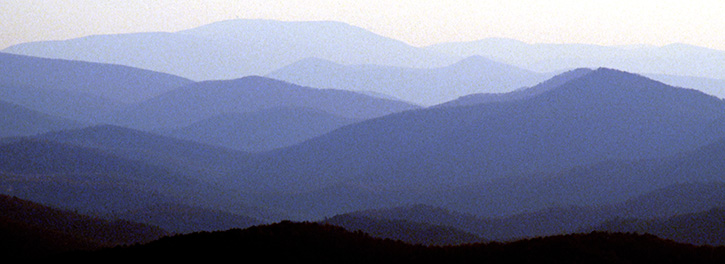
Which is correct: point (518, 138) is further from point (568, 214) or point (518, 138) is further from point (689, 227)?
point (689, 227)

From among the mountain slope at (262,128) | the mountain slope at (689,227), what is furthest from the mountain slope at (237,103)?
the mountain slope at (689,227)

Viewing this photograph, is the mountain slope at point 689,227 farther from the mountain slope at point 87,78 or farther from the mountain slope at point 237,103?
the mountain slope at point 87,78

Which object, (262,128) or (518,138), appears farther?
(262,128)

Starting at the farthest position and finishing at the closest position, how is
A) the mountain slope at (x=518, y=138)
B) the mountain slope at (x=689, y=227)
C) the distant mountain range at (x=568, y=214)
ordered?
the mountain slope at (x=518, y=138), the distant mountain range at (x=568, y=214), the mountain slope at (x=689, y=227)

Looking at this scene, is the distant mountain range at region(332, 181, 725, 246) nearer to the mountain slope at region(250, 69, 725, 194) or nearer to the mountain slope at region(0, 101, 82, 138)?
the mountain slope at region(250, 69, 725, 194)

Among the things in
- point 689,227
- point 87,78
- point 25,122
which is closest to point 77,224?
point 689,227
